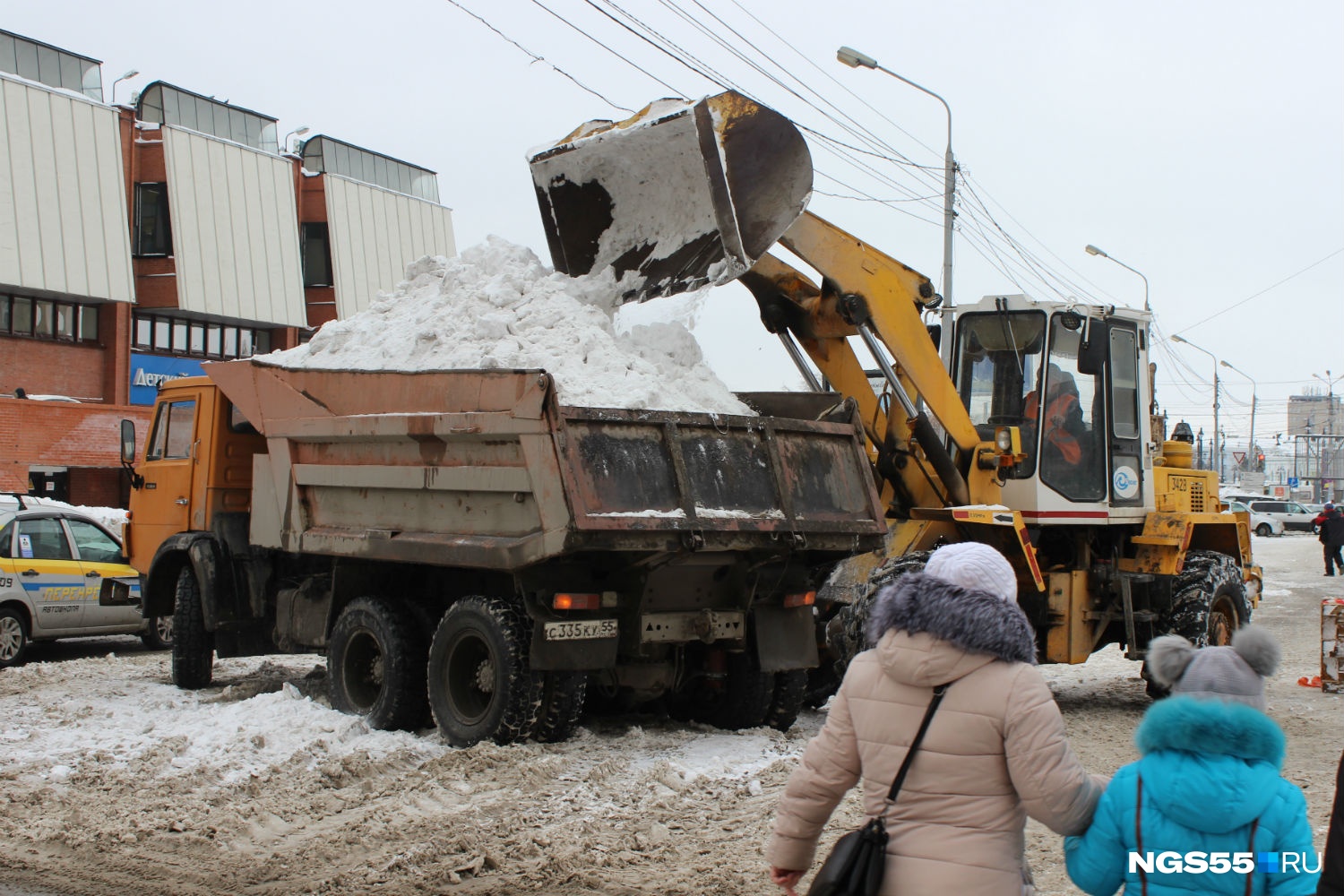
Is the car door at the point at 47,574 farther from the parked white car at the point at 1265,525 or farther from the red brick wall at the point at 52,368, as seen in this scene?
the parked white car at the point at 1265,525

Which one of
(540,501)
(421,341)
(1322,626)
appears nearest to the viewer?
(540,501)

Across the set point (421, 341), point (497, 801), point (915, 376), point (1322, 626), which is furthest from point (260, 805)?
point (1322, 626)

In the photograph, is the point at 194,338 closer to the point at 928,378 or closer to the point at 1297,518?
the point at 928,378

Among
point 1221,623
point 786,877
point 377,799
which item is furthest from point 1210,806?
point 1221,623

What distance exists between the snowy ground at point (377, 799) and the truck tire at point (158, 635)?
3.32 m

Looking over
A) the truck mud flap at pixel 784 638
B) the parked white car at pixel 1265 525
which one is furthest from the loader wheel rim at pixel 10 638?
the parked white car at pixel 1265 525

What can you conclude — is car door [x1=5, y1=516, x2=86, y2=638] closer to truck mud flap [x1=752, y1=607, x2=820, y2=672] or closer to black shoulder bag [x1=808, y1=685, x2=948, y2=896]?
truck mud flap [x1=752, y1=607, x2=820, y2=672]

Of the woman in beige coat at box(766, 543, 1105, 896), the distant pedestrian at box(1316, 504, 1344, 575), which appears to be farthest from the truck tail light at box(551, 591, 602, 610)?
the distant pedestrian at box(1316, 504, 1344, 575)

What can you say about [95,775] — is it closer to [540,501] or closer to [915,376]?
[540,501]

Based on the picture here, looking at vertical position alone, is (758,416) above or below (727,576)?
above

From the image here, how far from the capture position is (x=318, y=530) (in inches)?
327

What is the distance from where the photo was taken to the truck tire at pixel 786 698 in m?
8.12

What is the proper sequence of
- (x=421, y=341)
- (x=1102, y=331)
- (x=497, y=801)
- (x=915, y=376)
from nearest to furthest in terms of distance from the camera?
(x=497, y=801)
(x=421, y=341)
(x=915, y=376)
(x=1102, y=331)

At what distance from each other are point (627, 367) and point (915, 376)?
222 centimetres
